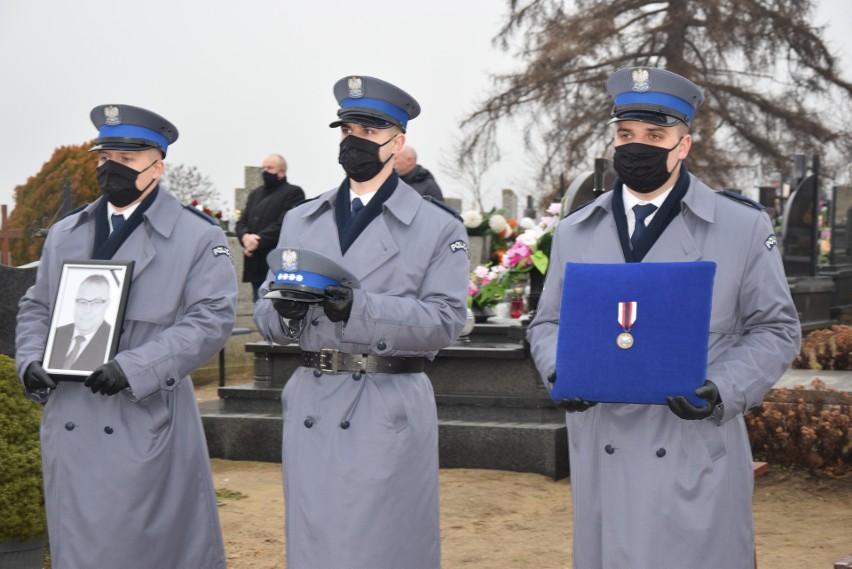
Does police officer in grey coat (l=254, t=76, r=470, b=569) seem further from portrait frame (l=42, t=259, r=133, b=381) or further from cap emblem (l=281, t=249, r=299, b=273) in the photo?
portrait frame (l=42, t=259, r=133, b=381)

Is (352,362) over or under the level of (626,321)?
under

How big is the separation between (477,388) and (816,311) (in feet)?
31.6

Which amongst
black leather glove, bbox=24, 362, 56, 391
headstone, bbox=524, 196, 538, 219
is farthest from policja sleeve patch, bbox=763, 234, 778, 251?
headstone, bbox=524, 196, 538, 219

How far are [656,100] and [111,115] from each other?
7.28 feet

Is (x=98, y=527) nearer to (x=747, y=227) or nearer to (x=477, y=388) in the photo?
(x=747, y=227)

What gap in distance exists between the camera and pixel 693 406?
144 inches

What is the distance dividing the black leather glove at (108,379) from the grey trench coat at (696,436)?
158 centimetres

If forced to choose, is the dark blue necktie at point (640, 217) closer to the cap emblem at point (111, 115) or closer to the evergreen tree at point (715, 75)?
the cap emblem at point (111, 115)

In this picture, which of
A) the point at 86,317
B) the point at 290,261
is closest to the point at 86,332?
the point at 86,317

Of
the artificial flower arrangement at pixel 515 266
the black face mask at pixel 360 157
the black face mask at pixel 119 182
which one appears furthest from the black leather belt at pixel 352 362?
the artificial flower arrangement at pixel 515 266

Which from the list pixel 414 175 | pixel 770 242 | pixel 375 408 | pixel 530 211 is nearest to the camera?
pixel 770 242

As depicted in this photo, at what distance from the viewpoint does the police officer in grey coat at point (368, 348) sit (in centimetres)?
432

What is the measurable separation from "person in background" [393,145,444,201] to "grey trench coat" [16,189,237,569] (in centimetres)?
471

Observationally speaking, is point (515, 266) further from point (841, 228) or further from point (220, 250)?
point (841, 228)
